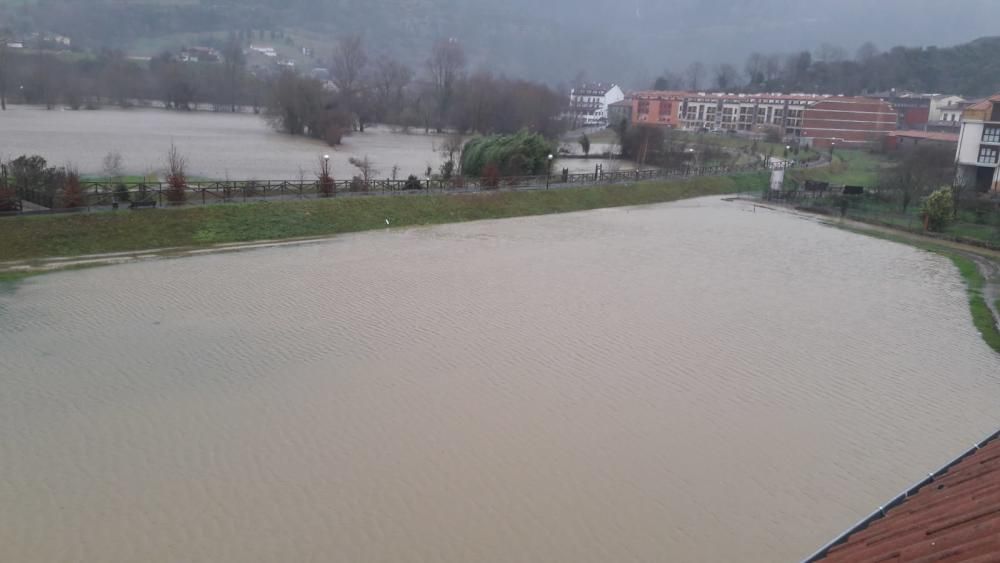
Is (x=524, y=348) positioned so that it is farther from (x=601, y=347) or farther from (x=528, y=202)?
(x=528, y=202)

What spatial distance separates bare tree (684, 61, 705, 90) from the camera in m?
127

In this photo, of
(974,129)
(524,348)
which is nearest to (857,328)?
(524,348)

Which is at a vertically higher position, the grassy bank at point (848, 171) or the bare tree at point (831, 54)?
the bare tree at point (831, 54)

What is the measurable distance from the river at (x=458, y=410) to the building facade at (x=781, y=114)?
44449 mm

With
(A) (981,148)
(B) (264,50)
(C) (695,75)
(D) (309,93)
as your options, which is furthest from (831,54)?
(D) (309,93)

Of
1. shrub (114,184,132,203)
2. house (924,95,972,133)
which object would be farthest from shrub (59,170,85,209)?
house (924,95,972,133)

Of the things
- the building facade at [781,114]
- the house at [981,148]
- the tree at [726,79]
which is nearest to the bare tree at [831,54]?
the tree at [726,79]

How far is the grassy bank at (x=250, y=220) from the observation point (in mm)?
15352

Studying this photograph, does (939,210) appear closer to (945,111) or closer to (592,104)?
(945,111)

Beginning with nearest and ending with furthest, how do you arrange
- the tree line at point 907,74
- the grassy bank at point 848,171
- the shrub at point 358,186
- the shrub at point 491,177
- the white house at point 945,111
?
the shrub at point 358,186
the shrub at point 491,177
the grassy bank at point 848,171
the white house at point 945,111
the tree line at point 907,74

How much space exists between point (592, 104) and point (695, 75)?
118 ft

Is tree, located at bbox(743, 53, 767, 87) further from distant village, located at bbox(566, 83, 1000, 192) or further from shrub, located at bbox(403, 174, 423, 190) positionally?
shrub, located at bbox(403, 174, 423, 190)

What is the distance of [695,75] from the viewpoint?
130 meters

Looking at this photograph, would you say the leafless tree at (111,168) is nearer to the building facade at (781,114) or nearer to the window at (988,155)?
the window at (988,155)
